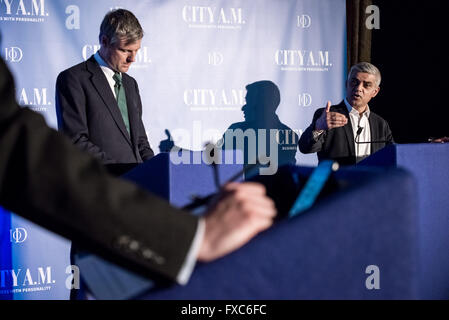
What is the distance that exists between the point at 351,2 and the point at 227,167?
9.48 feet

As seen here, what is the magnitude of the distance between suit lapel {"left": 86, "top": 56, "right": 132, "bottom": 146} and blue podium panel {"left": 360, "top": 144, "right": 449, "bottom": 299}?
4.96 feet

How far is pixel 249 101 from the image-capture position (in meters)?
4.29

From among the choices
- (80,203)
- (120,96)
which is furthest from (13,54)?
(80,203)

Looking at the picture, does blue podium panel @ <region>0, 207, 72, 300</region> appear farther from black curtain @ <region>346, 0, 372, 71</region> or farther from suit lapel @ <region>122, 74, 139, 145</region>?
black curtain @ <region>346, 0, 372, 71</region>

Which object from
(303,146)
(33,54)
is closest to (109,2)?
(33,54)

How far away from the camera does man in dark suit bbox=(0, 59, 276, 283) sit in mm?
716

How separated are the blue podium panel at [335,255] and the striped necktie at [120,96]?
7.97ft

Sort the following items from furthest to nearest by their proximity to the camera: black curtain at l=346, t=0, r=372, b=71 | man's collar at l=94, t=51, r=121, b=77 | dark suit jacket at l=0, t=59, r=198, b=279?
black curtain at l=346, t=0, r=372, b=71, man's collar at l=94, t=51, r=121, b=77, dark suit jacket at l=0, t=59, r=198, b=279

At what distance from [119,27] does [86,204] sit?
7.98ft

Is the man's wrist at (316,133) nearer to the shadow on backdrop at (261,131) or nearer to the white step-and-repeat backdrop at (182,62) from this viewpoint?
the shadow on backdrop at (261,131)

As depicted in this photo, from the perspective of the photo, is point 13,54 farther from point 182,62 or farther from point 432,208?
point 432,208

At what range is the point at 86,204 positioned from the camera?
0.72m

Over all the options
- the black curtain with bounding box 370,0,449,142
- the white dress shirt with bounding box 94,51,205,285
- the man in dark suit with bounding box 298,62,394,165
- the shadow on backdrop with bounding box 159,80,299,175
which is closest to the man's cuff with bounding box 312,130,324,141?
the man in dark suit with bounding box 298,62,394,165
